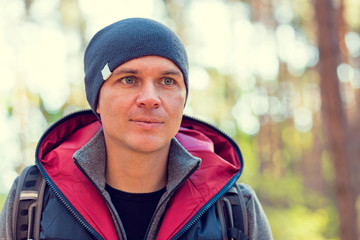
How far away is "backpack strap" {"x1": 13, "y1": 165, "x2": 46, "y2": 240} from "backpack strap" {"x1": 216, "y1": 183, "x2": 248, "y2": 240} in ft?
3.67

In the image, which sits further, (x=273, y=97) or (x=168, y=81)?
(x=273, y=97)

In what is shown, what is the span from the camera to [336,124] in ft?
25.6

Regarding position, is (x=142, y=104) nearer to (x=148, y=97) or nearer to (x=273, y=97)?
(x=148, y=97)

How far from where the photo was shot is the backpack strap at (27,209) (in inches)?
95.7

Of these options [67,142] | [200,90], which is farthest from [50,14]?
[67,142]

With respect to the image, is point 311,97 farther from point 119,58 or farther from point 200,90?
point 119,58

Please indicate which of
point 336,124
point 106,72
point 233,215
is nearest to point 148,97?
point 106,72

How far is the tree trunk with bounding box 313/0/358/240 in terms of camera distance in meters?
7.71

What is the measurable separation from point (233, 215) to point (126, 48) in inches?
50.3

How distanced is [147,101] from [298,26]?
24267 millimetres

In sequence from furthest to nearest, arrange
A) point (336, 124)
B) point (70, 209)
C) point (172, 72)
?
point (336, 124) < point (172, 72) < point (70, 209)

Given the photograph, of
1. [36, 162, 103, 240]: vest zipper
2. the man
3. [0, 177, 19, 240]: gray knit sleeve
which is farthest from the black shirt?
[0, 177, 19, 240]: gray knit sleeve

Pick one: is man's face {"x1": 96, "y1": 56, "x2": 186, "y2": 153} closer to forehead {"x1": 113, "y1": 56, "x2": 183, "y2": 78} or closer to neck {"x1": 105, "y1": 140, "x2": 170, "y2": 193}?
forehead {"x1": 113, "y1": 56, "x2": 183, "y2": 78}

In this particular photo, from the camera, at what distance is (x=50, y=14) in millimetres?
18906
